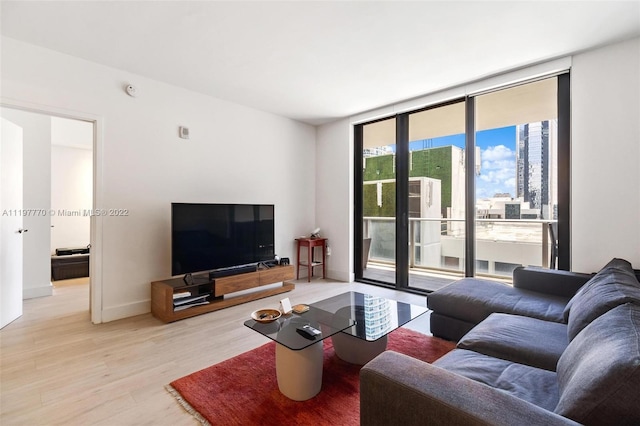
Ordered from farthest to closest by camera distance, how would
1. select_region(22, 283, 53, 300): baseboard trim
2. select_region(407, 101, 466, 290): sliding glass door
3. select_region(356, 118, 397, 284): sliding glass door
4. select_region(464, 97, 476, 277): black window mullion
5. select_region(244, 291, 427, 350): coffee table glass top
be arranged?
select_region(356, 118, 397, 284): sliding glass door < select_region(407, 101, 466, 290): sliding glass door < select_region(22, 283, 53, 300): baseboard trim < select_region(464, 97, 476, 277): black window mullion < select_region(244, 291, 427, 350): coffee table glass top

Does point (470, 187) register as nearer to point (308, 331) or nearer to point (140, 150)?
point (308, 331)

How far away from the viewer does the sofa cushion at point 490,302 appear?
2067 mm

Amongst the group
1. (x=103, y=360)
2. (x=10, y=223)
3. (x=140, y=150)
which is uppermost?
(x=140, y=150)

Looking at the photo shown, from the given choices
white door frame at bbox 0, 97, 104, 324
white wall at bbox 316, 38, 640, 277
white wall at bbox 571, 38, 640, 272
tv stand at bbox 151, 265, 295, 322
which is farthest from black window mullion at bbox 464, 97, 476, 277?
white door frame at bbox 0, 97, 104, 324

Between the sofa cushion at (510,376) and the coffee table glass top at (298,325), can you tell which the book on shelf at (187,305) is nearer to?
the coffee table glass top at (298,325)

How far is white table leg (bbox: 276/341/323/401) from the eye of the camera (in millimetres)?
1695

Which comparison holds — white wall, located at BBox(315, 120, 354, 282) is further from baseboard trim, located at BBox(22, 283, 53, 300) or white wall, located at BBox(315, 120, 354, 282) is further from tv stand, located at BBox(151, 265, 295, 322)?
baseboard trim, located at BBox(22, 283, 53, 300)

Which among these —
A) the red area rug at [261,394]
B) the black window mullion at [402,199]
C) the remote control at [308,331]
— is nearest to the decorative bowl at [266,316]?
the remote control at [308,331]

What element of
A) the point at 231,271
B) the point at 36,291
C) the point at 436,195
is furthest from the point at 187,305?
the point at 436,195

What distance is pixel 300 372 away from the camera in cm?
170

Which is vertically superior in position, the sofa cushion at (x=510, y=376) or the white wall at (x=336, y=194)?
the white wall at (x=336, y=194)

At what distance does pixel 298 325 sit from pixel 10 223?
316 cm

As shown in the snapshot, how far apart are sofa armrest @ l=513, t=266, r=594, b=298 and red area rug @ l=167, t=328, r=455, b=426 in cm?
101

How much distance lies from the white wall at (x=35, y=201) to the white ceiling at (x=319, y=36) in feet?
5.97
